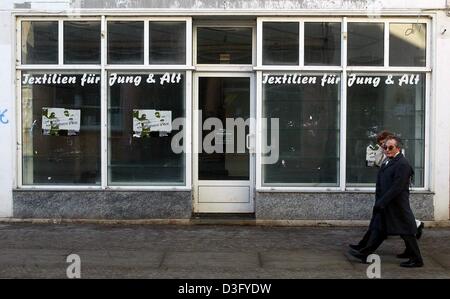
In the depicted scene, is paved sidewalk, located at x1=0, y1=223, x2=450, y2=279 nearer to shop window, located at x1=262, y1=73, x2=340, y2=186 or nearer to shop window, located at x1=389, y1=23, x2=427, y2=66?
shop window, located at x1=262, y1=73, x2=340, y2=186

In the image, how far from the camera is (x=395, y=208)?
816 cm

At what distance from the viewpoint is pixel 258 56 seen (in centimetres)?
1100

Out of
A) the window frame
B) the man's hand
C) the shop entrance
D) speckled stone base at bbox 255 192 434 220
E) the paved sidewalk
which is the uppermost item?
the window frame

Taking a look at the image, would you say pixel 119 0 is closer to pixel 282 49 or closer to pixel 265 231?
pixel 282 49

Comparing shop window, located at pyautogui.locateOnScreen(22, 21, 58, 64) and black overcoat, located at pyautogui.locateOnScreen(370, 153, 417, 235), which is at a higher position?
shop window, located at pyautogui.locateOnScreen(22, 21, 58, 64)

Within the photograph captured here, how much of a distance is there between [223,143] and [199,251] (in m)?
2.90

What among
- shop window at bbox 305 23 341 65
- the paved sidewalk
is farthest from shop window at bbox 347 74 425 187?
the paved sidewalk

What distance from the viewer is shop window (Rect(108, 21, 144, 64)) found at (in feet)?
36.3

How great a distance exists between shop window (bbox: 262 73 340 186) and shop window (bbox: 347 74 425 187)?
0.91 ft

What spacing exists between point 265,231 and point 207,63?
3134mm

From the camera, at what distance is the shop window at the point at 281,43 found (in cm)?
1105

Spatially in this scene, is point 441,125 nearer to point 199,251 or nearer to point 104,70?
point 199,251
